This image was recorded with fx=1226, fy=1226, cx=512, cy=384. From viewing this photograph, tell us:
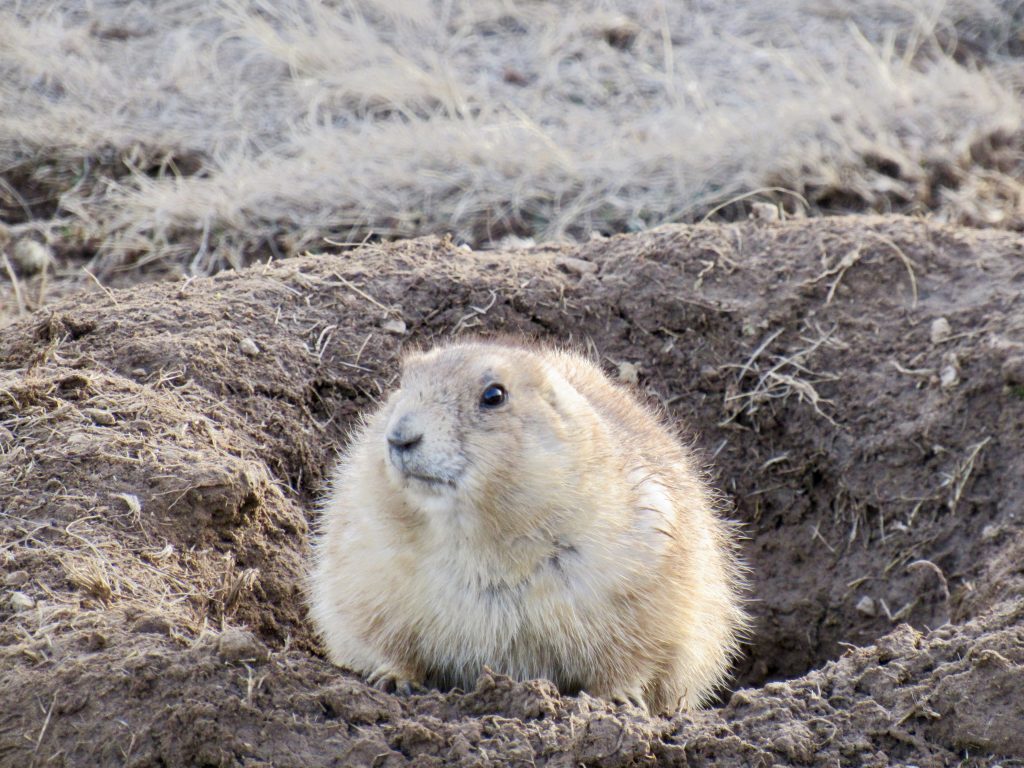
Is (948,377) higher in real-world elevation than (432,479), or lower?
lower

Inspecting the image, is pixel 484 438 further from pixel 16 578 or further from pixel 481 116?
pixel 481 116

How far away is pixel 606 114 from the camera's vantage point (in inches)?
389

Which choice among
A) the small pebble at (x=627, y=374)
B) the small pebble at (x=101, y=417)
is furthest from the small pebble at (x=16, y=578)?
the small pebble at (x=627, y=374)

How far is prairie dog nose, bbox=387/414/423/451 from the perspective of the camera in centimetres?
400

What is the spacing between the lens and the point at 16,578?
4.14 m

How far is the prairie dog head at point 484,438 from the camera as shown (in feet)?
13.3

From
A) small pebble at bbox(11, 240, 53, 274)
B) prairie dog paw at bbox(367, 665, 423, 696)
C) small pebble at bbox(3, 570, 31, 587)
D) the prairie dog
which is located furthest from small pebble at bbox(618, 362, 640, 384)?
small pebble at bbox(11, 240, 53, 274)

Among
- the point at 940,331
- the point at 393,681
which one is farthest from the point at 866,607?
the point at 393,681

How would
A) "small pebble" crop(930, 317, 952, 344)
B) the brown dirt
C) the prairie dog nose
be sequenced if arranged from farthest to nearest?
"small pebble" crop(930, 317, 952, 344), the prairie dog nose, the brown dirt

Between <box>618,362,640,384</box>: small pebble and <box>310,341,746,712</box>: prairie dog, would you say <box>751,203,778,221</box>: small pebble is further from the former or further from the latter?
<box>310,341,746,712</box>: prairie dog

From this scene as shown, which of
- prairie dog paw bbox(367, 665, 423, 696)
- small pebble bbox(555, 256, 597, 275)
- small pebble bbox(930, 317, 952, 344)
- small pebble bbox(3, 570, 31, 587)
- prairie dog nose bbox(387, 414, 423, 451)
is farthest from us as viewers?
small pebble bbox(555, 256, 597, 275)

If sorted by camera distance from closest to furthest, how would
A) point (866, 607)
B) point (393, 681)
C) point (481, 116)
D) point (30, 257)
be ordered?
point (393, 681)
point (866, 607)
point (30, 257)
point (481, 116)

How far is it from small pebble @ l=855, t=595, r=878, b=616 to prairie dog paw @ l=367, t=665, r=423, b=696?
2516mm

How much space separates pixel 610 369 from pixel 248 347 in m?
1.92
